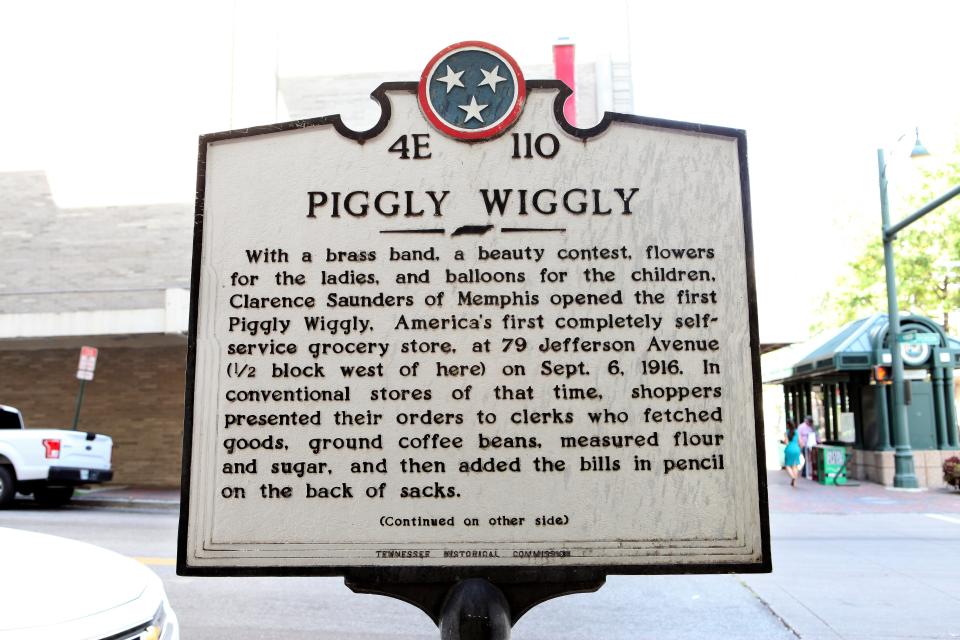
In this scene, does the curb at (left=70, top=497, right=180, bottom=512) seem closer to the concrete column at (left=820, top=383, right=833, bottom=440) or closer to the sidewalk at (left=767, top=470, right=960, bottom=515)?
the sidewalk at (left=767, top=470, right=960, bottom=515)

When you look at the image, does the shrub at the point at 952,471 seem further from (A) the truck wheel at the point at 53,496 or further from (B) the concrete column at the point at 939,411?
(A) the truck wheel at the point at 53,496

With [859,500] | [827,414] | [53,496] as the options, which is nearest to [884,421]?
[859,500]

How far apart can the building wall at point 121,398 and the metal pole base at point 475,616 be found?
58.8ft

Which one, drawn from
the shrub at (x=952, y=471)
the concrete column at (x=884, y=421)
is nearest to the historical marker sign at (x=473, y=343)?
the shrub at (x=952, y=471)

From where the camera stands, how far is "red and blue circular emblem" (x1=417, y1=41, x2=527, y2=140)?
7.98 ft

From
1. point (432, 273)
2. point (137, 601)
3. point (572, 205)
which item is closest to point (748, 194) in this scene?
point (572, 205)

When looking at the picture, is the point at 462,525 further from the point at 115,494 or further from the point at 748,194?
the point at 115,494

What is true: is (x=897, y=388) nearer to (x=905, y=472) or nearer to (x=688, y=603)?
(x=905, y=472)

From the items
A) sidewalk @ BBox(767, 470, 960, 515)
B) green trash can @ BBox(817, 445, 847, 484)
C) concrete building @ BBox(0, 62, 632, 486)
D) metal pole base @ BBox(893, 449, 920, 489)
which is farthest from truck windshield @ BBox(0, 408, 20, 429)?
metal pole base @ BBox(893, 449, 920, 489)

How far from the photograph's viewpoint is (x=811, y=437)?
790 inches

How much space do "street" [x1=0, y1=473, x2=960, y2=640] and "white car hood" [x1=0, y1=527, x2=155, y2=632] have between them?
66.8 inches

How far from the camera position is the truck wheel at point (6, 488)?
1323 centimetres

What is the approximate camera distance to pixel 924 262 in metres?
25.4

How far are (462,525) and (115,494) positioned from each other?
1614 centimetres
